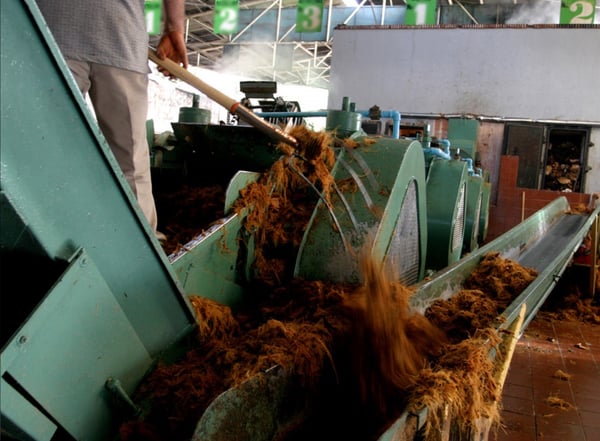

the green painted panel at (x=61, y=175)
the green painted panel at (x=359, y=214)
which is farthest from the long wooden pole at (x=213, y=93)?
the green painted panel at (x=61, y=175)

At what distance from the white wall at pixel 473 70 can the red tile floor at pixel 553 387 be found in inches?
343

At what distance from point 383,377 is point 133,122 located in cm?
128

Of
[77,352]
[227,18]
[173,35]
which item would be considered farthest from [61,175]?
[227,18]

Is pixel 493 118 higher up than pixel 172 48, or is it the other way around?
pixel 493 118

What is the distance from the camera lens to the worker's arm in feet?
7.10

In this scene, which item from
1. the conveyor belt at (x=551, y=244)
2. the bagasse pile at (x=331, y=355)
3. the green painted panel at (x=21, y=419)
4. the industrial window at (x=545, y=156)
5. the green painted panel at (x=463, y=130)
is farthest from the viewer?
the green painted panel at (x=463, y=130)

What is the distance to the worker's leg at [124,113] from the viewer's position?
1.83 meters

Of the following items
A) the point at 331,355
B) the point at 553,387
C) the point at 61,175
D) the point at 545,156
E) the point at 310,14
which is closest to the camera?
the point at 61,175

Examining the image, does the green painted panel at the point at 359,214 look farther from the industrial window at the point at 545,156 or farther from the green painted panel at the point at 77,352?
the industrial window at the point at 545,156

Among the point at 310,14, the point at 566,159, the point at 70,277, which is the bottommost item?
the point at 70,277

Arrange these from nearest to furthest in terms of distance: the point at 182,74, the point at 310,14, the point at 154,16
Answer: the point at 182,74
the point at 154,16
the point at 310,14

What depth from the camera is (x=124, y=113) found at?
1877mm

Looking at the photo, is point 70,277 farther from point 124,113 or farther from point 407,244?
point 407,244

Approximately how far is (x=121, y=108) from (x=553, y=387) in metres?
3.14
